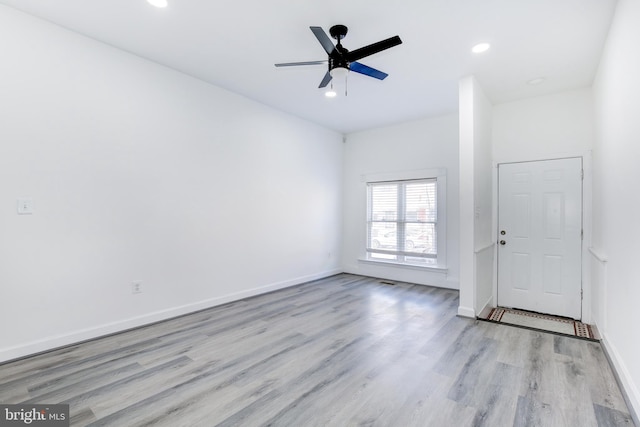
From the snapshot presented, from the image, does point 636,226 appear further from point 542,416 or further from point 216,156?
point 216,156

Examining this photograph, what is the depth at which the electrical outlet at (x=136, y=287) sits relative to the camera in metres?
3.23

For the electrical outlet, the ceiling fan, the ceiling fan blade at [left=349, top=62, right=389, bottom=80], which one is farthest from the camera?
the electrical outlet

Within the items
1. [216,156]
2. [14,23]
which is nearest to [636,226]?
[216,156]

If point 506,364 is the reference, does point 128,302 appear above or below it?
above

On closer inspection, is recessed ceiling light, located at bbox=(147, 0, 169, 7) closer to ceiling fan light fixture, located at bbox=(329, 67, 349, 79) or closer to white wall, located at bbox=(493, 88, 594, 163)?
ceiling fan light fixture, located at bbox=(329, 67, 349, 79)

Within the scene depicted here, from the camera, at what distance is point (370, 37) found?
2857 millimetres

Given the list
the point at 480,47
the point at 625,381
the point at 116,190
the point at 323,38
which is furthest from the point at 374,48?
the point at 625,381

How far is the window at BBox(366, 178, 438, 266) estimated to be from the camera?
17.4ft

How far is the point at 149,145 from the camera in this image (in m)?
3.36

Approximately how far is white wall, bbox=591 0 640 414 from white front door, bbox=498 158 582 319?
24.8 inches

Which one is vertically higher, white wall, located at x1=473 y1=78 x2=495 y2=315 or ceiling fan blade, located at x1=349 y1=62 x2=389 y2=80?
ceiling fan blade, located at x1=349 y1=62 x2=389 y2=80

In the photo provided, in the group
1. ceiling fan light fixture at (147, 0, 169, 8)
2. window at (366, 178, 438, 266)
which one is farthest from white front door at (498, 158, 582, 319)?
ceiling fan light fixture at (147, 0, 169, 8)

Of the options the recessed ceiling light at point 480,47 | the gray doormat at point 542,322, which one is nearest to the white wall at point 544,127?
the recessed ceiling light at point 480,47

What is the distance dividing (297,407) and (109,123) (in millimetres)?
3176
